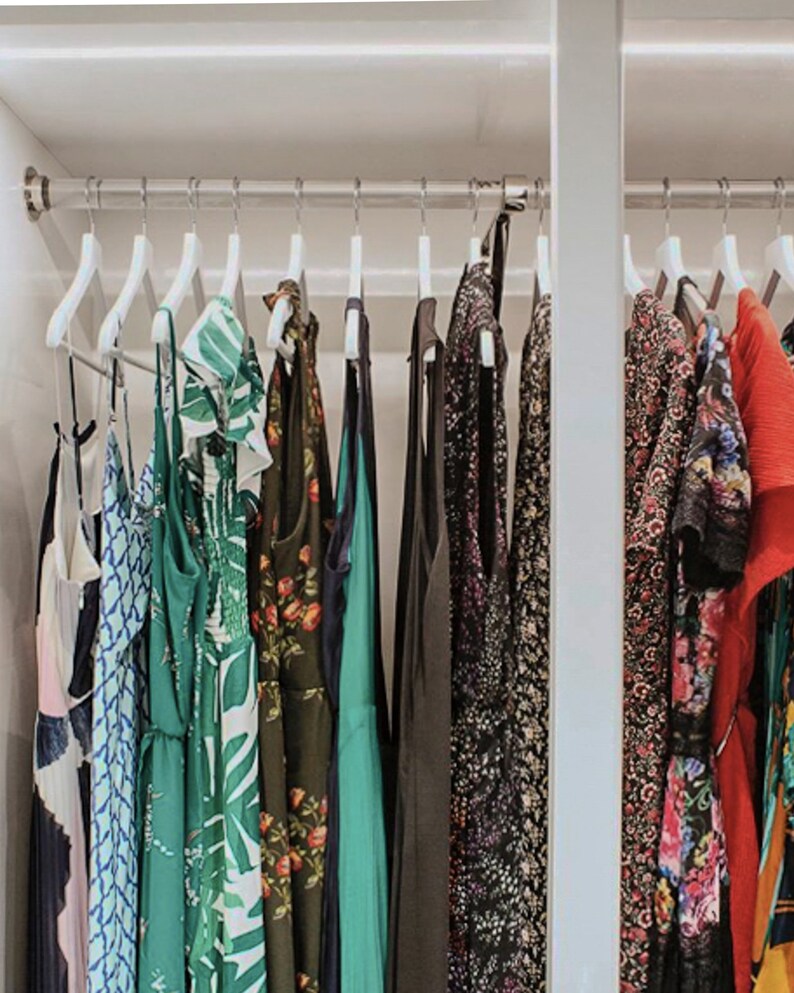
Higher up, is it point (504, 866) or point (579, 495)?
point (579, 495)

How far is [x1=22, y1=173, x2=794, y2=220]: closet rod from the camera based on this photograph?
3.60 ft

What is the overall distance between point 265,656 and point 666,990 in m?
0.48

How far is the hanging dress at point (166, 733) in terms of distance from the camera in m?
0.93

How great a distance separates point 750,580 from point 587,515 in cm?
30

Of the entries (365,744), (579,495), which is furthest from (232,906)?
(579,495)

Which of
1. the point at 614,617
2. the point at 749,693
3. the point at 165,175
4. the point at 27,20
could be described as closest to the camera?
the point at 614,617

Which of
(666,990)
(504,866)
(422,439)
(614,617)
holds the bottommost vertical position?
(666,990)

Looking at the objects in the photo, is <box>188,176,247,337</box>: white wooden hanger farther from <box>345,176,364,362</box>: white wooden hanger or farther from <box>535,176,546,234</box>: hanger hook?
<box>535,176,546,234</box>: hanger hook

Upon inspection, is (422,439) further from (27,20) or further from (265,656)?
(27,20)

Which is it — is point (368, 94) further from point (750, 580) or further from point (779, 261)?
point (750, 580)

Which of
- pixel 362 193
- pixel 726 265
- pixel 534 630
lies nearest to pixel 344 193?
pixel 362 193

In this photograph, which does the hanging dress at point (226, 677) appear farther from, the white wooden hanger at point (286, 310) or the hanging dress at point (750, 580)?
the hanging dress at point (750, 580)

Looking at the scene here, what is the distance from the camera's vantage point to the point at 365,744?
934mm

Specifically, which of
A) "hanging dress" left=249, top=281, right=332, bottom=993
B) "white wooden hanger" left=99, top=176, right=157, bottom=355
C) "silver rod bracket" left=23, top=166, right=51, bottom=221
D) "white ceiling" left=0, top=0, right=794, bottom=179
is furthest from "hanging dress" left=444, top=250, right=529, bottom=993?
"silver rod bracket" left=23, top=166, right=51, bottom=221
